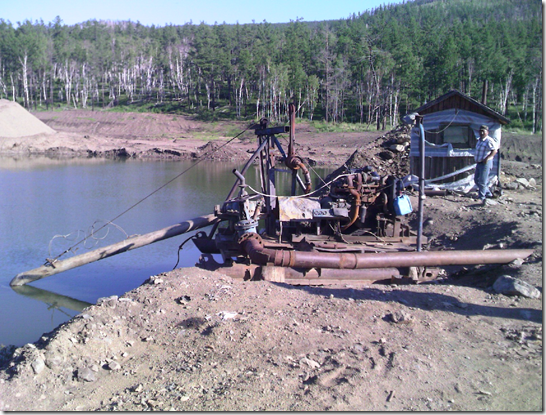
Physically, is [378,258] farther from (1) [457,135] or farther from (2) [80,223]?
(2) [80,223]

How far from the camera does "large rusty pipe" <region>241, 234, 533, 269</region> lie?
333 inches

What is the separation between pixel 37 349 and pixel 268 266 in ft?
13.0

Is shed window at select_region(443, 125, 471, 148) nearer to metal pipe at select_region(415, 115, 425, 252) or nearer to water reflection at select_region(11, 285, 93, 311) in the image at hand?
metal pipe at select_region(415, 115, 425, 252)

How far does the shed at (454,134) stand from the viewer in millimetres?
16734

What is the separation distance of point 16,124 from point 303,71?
1226 inches

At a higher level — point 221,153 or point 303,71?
point 303,71

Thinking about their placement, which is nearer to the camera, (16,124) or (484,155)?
(484,155)

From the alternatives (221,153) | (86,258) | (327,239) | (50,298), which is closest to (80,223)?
(50,298)

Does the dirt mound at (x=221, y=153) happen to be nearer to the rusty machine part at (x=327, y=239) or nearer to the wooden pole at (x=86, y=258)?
the wooden pole at (x=86, y=258)

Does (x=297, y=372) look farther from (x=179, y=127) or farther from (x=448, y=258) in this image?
(x=179, y=127)

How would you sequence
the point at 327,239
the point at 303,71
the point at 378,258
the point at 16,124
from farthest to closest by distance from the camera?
the point at 303,71 → the point at 16,124 → the point at 327,239 → the point at 378,258

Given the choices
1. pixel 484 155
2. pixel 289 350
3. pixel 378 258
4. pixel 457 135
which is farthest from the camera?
pixel 457 135

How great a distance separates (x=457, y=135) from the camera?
17.2 m

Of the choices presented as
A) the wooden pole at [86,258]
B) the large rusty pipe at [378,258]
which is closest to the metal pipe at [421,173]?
the large rusty pipe at [378,258]
